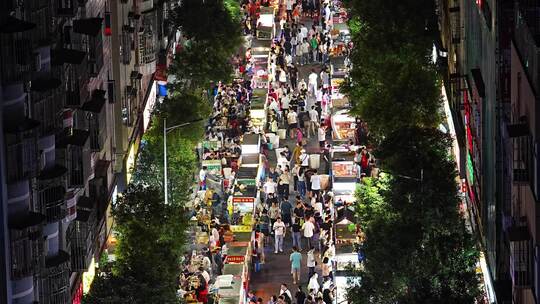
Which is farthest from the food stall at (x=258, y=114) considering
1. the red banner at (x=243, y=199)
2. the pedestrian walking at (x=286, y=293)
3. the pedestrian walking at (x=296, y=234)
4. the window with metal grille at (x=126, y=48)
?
the pedestrian walking at (x=286, y=293)

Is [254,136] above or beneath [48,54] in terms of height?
beneath

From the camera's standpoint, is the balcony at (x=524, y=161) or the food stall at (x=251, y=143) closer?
the balcony at (x=524, y=161)

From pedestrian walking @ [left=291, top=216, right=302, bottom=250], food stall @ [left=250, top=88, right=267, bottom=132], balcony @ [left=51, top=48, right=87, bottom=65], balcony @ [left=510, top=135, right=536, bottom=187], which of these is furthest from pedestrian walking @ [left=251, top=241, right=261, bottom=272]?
balcony @ [left=510, top=135, right=536, bottom=187]

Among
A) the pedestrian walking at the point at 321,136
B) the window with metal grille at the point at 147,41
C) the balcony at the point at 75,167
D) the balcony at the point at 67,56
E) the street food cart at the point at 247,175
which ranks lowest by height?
the street food cart at the point at 247,175

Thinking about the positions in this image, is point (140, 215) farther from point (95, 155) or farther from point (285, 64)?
point (285, 64)

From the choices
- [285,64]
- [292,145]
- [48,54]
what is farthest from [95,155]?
[285,64]

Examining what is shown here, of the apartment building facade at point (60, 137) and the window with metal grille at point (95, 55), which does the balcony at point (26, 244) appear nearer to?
the apartment building facade at point (60, 137)
